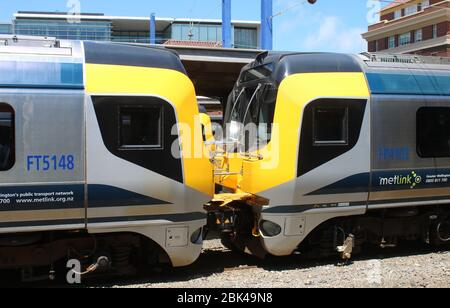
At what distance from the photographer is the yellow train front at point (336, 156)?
738 cm

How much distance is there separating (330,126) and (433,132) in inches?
75.8

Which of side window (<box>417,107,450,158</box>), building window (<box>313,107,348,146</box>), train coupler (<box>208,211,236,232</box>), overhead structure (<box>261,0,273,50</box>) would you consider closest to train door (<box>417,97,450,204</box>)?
side window (<box>417,107,450,158</box>)

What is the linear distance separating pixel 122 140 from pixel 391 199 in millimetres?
4272

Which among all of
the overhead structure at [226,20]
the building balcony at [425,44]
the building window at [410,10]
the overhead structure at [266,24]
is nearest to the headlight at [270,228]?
the overhead structure at [266,24]

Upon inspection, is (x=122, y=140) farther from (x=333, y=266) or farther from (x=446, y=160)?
(x=446, y=160)

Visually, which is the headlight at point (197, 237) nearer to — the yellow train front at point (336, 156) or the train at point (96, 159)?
the train at point (96, 159)

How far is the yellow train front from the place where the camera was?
7.38m

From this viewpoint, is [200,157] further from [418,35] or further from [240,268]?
[418,35]

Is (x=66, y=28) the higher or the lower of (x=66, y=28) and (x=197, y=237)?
the higher

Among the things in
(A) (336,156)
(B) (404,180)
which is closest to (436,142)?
(B) (404,180)

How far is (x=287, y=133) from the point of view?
7.32 m

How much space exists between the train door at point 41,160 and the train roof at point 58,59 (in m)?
0.15

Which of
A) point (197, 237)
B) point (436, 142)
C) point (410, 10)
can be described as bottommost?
point (197, 237)

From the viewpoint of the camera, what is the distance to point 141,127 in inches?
263
